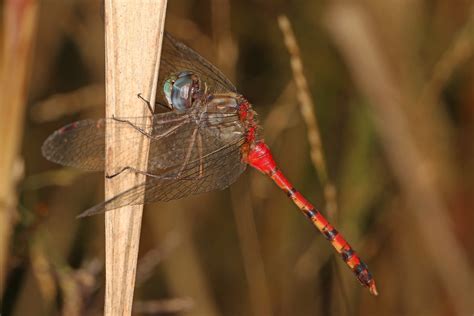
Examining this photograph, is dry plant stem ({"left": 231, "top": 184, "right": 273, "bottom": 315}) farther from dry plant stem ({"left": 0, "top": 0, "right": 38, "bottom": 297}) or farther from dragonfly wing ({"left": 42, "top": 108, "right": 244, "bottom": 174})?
dry plant stem ({"left": 0, "top": 0, "right": 38, "bottom": 297})

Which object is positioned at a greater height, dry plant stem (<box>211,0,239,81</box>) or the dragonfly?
dry plant stem (<box>211,0,239,81</box>)

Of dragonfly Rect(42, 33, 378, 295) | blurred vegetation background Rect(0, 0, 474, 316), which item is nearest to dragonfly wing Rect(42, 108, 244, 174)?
dragonfly Rect(42, 33, 378, 295)

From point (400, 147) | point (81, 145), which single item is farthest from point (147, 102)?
point (400, 147)

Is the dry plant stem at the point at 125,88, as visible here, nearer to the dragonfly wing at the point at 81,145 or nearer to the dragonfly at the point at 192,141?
the dragonfly at the point at 192,141

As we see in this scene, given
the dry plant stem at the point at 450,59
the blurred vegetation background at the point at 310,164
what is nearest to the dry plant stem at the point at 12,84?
the blurred vegetation background at the point at 310,164

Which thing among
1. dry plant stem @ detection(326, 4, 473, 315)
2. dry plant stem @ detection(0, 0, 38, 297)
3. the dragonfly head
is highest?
dry plant stem @ detection(0, 0, 38, 297)

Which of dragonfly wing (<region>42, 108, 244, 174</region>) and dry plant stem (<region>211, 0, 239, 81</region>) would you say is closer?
dragonfly wing (<region>42, 108, 244, 174</region>)
